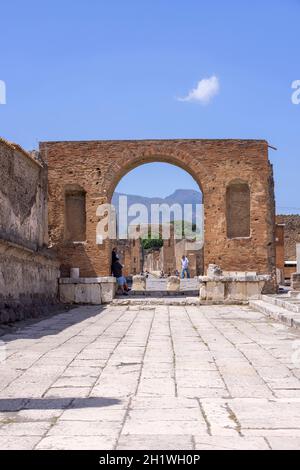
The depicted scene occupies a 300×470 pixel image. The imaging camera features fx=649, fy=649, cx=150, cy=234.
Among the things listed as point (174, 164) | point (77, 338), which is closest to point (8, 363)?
point (77, 338)

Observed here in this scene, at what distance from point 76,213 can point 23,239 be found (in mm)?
4644

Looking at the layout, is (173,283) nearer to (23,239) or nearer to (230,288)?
(230,288)

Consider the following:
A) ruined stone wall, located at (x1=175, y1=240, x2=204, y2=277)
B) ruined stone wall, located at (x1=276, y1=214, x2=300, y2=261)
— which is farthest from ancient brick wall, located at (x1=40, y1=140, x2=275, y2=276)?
ruined stone wall, located at (x1=276, y1=214, x2=300, y2=261)

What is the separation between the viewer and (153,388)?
18.1 ft

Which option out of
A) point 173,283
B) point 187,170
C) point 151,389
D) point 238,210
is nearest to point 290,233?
point 173,283

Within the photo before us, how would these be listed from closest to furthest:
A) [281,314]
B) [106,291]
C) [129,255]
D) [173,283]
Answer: [281,314], [106,291], [173,283], [129,255]

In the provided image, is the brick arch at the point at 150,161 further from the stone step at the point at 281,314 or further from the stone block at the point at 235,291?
the stone step at the point at 281,314

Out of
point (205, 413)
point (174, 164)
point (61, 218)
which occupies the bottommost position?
point (205, 413)

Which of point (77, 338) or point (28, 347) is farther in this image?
point (77, 338)

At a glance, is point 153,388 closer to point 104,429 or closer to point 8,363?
point 104,429

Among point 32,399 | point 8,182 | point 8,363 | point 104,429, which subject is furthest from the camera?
point 8,182

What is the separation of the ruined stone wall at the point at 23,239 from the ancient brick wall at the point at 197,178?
0.85 metres

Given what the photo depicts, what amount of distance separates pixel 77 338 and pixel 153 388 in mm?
3730

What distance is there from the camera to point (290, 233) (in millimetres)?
41531
